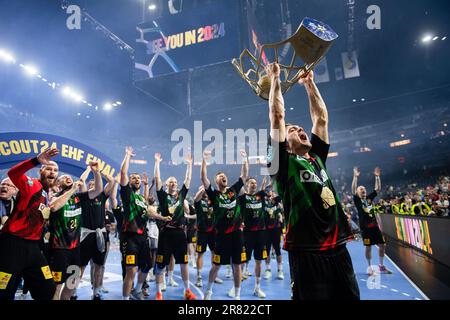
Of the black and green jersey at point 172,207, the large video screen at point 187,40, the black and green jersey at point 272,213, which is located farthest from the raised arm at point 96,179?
the large video screen at point 187,40

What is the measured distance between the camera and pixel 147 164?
32.6 m

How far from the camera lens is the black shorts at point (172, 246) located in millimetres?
5572

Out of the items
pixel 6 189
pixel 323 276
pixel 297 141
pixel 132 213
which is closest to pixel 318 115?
pixel 297 141

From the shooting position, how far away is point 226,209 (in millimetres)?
5836

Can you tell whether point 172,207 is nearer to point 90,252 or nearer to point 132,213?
point 132,213

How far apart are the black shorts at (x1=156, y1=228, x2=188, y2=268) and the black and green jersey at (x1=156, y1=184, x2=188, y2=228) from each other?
0.48ft

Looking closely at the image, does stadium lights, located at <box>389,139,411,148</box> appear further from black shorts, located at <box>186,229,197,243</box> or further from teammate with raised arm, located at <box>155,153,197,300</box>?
teammate with raised arm, located at <box>155,153,197,300</box>

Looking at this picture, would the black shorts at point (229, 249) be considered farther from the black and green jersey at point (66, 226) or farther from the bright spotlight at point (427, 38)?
the bright spotlight at point (427, 38)

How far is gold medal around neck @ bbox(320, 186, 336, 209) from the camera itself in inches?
87.7
